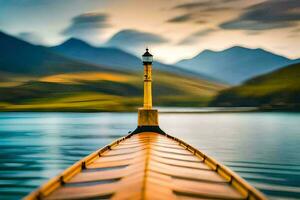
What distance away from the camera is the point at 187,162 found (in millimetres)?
13922

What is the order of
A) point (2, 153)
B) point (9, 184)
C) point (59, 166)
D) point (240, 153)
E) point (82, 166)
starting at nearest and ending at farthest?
1. point (82, 166)
2. point (9, 184)
3. point (59, 166)
4. point (240, 153)
5. point (2, 153)

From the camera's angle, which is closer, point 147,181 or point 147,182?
point 147,182

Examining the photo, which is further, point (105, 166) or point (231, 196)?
point (105, 166)

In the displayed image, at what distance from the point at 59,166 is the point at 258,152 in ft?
62.3

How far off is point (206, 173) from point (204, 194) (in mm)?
2812

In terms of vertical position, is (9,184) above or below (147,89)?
below

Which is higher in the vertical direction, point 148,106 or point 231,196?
point 148,106

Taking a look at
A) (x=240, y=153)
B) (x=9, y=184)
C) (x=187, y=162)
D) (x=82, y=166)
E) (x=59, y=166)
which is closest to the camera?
(x=82, y=166)

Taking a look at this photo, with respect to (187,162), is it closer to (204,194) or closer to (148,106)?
(204,194)

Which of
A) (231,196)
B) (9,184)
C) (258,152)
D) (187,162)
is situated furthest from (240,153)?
(231,196)

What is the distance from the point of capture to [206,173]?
11922mm

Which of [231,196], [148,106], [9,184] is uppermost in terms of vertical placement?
[148,106]

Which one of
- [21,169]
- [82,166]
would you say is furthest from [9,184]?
[82,166]

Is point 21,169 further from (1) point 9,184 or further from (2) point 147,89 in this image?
(2) point 147,89
